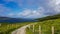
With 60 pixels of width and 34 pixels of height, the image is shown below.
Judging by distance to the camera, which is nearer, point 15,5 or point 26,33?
point 15,5

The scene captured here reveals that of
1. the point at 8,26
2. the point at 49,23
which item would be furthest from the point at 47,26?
the point at 8,26

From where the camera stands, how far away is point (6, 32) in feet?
17.5

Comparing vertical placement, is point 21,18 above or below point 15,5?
below

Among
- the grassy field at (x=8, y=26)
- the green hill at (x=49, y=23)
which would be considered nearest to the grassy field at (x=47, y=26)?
the green hill at (x=49, y=23)

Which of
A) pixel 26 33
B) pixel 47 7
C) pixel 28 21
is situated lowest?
pixel 26 33

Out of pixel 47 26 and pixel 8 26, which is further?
pixel 47 26

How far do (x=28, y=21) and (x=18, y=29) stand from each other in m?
0.45

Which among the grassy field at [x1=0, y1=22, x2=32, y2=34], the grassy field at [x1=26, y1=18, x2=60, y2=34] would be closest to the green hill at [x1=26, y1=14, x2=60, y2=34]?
the grassy field at [x1=26, y1=18, x2=60, y2=34]

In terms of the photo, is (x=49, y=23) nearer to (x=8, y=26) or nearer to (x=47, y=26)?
(x=47, y=26)

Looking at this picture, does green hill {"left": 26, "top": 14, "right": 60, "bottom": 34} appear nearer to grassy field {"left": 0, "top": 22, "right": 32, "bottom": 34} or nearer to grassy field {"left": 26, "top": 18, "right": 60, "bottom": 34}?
grassy field {"left": 26, "top": 18, "right": 60, "bottom": 34}

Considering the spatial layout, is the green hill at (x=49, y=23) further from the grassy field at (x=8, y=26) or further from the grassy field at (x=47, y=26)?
the grassy field at (x=8, y=26)

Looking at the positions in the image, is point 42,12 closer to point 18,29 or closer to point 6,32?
point 18,29

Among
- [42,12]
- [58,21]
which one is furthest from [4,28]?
[58,21]

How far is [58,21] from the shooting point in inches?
202
